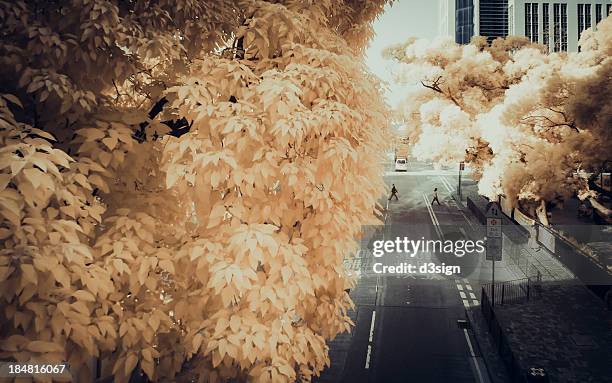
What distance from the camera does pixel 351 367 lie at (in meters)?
13.5

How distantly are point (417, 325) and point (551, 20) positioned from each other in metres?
16.4

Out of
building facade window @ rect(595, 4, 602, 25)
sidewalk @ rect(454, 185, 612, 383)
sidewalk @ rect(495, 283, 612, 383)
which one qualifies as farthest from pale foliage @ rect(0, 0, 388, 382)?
building facade window @ rect(595, 4, 602, 25)

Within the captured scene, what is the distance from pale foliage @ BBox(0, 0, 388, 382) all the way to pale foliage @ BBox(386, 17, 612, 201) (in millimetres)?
10496

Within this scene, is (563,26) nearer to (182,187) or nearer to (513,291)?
(513,291)

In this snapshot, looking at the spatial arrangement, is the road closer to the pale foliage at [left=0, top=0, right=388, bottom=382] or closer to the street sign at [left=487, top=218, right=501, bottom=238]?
the street sign at [left=487, top=218, right=501, bottom=238]

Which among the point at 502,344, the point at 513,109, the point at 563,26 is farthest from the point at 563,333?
the point at 563,26

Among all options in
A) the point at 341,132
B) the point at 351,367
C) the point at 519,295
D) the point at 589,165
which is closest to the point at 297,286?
the point at 341,132

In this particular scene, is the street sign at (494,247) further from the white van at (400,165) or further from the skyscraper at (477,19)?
the white van at (400,165)

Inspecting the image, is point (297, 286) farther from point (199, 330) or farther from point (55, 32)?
point (55, 32)

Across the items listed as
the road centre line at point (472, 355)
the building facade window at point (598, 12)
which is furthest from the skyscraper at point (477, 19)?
the road centre line at point (472, 355)

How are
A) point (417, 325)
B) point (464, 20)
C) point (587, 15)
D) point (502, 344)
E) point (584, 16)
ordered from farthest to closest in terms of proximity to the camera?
1. point (464, 20)
2. point (584, 16)
3. point (587, 15)
4. point (417, 325)
5. point (502, 344)

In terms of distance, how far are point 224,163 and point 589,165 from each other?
→ 41.0ft

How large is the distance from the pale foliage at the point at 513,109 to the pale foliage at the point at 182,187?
34.4 ft

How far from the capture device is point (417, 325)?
16.4 m
